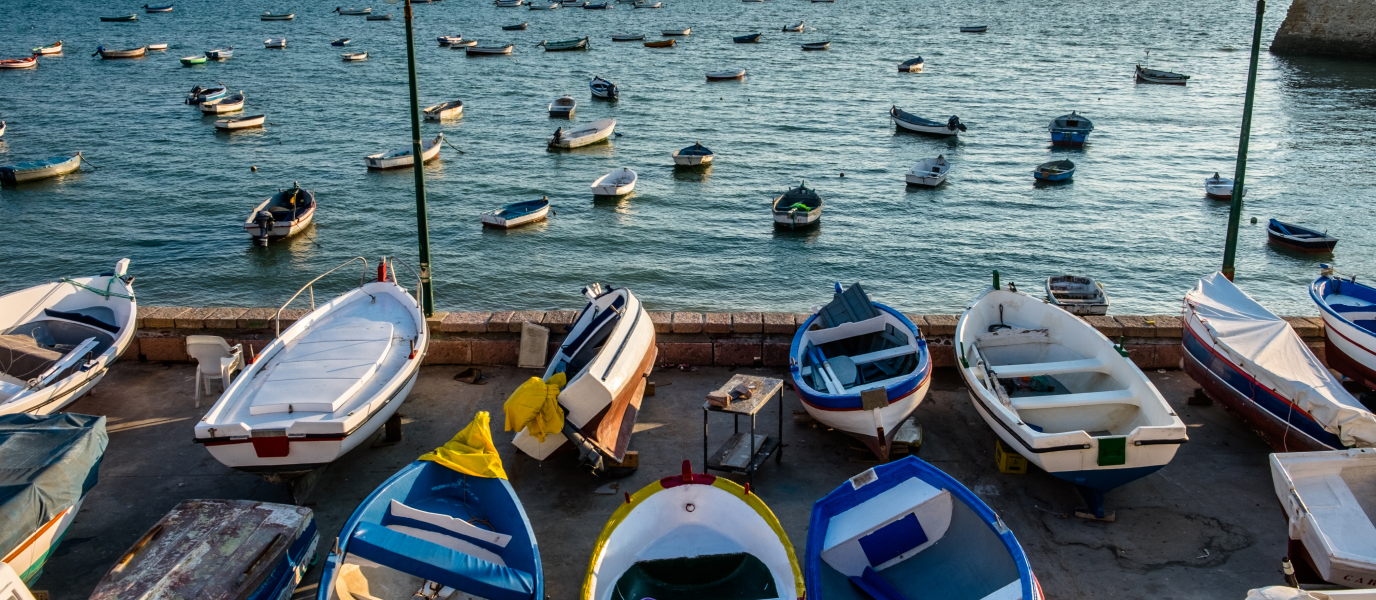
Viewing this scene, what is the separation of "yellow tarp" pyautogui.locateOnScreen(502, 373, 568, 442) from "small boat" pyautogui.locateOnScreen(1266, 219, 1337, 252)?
3173cm

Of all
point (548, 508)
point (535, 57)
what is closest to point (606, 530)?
point (548, 508)

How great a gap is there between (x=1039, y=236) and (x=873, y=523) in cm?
2900

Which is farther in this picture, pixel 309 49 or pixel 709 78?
pixel 309 49

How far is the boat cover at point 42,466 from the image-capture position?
7.32 meters

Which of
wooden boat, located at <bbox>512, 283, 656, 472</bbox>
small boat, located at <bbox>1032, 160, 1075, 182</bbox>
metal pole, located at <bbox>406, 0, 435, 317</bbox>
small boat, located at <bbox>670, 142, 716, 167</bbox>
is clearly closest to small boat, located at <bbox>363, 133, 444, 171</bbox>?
small boat, located at <bbox>670, 142, 716, 167</bbox>

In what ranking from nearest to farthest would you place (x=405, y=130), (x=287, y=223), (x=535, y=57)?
1. (x=287, y=223)
2. (x=405, y=130)
3. (x=535, y=57)

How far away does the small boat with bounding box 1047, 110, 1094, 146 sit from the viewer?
4697 cm

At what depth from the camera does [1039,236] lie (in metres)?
34.2

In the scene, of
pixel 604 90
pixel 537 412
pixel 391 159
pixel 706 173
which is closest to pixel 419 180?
pixel 537 412

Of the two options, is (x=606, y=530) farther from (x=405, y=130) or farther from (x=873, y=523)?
(x=405, y=130)

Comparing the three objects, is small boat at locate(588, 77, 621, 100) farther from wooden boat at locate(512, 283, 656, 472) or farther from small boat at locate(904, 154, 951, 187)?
wooden boat at locate(512, 283, 656, 472)

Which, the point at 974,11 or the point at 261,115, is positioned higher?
the point at 974,11

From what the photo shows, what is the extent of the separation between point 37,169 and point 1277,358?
4441 centimetres

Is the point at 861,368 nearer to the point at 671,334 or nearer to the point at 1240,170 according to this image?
the point at 671,334
